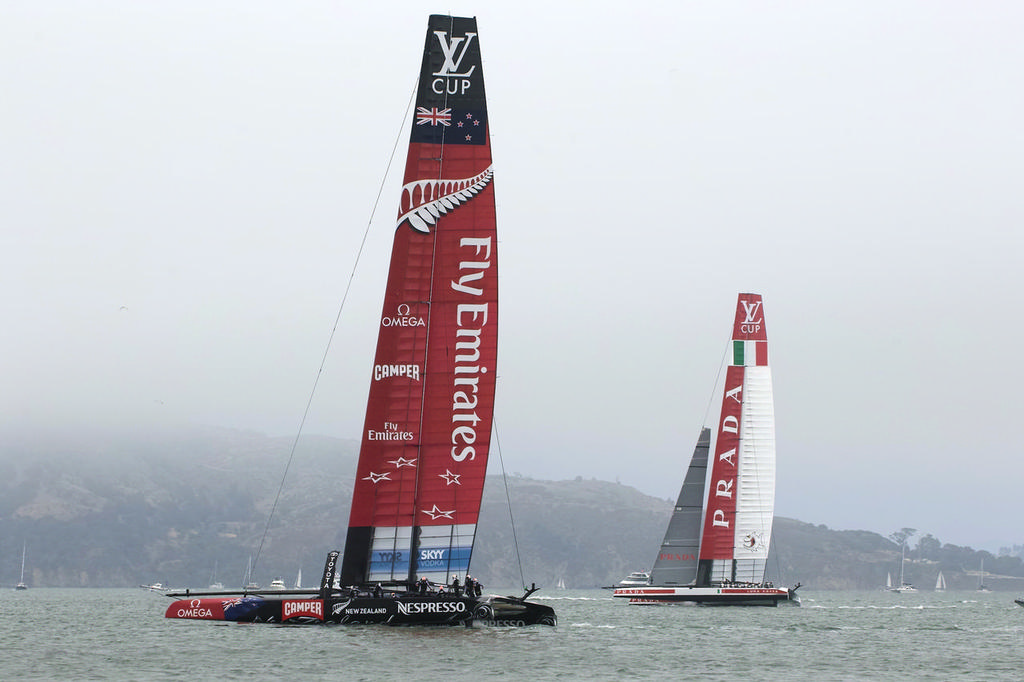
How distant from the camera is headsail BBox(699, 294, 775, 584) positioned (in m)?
64.8

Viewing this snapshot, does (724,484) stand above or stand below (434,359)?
below

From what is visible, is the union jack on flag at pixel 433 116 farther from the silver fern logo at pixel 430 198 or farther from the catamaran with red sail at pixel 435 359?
the silver fern logo at pixel 430 198

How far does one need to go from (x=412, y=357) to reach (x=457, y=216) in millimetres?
3865

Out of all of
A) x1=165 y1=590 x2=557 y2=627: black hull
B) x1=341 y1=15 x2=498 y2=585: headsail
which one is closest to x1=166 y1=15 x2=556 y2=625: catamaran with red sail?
x1=341 y1=15 x2=498 y2=585: headsail

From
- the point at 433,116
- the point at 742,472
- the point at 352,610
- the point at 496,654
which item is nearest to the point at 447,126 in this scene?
the point at 433,116

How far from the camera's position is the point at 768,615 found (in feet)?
194

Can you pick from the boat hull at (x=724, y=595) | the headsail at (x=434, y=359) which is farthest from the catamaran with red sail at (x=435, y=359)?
the boat hull at (x=724, y=595)

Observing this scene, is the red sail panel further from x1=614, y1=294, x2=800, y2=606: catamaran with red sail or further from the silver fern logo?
the silver fern logo

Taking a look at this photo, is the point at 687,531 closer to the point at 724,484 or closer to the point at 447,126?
the point at 724,484

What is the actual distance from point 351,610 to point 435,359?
6.77 m

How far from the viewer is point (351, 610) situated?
109ft

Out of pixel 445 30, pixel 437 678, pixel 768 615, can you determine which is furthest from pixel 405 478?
pixel 768 615

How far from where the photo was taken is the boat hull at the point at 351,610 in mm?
33375

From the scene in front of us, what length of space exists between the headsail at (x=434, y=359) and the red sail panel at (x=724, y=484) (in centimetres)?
3081
